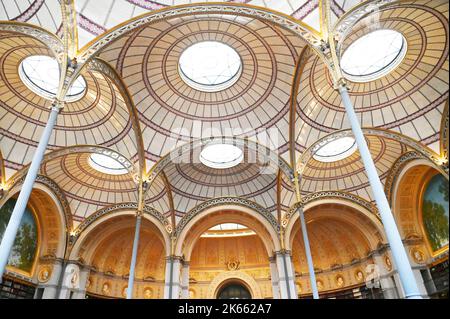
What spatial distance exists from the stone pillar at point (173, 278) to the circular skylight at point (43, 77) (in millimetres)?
11759

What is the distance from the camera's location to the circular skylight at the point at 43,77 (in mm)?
15031

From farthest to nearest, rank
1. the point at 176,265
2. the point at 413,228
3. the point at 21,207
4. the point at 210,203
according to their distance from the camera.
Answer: the point at 210,203 < the point at 176,265 < the point at 413,228 < the point at 21,207

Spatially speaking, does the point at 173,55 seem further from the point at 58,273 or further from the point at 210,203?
the point at 58,273

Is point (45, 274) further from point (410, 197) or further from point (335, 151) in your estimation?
point (410, 197)

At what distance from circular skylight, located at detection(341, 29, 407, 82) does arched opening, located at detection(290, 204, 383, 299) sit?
930 cm

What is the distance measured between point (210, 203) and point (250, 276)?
8169mm

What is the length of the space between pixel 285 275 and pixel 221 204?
6379 millimetres

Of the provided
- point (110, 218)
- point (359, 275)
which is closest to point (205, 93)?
point (110, 218)

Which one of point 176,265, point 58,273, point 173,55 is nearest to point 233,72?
point 173,55

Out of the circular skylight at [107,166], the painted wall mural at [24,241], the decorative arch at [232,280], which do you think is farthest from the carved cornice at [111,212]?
the decorative arch at [232,280]

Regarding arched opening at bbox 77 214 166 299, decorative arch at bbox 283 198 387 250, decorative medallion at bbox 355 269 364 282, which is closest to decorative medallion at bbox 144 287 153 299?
arched opening at bbox 77 214 166 299

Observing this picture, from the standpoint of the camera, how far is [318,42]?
33.1 feet

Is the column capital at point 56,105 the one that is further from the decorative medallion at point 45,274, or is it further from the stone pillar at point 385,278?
the stone pillar at point 385,278

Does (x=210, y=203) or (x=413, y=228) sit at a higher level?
(x=210, y=203)
